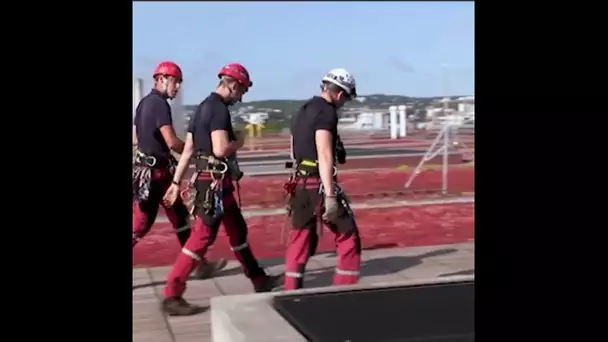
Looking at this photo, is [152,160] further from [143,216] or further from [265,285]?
[265,285]

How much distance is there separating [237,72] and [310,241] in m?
1.29

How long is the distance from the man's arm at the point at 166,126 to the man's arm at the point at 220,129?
1.00 feet

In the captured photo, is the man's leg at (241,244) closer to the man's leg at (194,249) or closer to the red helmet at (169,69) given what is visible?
the man's leg at (194,249)

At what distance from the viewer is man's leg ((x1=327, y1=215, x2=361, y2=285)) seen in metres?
5.39

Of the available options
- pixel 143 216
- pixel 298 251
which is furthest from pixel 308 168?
pixel 143 216

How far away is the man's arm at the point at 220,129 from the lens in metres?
5.27

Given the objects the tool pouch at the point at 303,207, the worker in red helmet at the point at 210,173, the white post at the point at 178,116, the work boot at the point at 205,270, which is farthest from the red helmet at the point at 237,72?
the work boot at the point at 205,270

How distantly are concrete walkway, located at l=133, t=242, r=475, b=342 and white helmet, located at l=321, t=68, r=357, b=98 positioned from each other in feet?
6.31

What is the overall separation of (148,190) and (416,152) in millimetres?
Answer: 8177

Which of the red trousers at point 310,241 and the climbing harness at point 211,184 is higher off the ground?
the climbing harness at point 211,184

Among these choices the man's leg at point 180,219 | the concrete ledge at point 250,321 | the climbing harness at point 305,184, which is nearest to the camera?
the concrete ledge at point 250,321

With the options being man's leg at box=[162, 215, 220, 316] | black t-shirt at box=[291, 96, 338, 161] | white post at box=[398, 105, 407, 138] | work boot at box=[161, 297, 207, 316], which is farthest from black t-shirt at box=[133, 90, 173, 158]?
white post at box=[398, 105, 407, 138]
